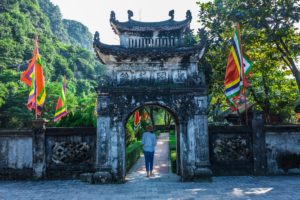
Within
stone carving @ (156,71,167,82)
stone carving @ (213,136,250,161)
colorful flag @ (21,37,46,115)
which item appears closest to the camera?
stone carving @ (213,136,250,161)

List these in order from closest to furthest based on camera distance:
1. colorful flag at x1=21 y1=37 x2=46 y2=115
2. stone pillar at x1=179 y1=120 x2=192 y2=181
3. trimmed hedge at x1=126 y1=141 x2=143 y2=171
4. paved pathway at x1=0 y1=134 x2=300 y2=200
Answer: paved pathway at x1=0 y1=134 x2=300 y2=200 < stone pillar at x1=179 y1=120 x2=192 y2=181 < colorful flag at x1=21 y1=37 x2=46 y2=115 < trimmed hedge at x1=126 y1=141 x2=143 y2=171

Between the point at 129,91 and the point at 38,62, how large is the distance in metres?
5.12

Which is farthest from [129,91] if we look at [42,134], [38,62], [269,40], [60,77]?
[60,77]

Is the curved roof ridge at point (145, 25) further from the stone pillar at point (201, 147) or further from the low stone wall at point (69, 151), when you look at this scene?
the low stone wall at point (69, 151)

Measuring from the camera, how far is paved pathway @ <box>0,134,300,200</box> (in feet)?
26.3

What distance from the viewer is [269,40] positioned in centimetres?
1274

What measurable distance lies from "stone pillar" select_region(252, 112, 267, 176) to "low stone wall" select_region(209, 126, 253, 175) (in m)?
0.17

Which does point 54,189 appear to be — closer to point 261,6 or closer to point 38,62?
point 38,62

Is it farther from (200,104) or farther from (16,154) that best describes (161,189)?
(16,154)

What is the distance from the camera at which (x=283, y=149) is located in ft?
36.6

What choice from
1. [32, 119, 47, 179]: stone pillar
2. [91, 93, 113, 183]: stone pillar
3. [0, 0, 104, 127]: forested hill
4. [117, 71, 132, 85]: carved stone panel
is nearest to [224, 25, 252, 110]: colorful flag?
[117, 71, 132, 85]: carved stone panel

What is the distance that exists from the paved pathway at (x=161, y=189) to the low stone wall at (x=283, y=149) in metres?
0.57

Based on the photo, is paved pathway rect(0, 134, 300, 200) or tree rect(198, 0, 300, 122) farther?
tree rect(198, 0, 300, 122)

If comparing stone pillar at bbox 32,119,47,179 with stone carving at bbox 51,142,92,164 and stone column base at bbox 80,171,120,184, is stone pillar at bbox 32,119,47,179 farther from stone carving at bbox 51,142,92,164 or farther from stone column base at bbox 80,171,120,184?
stone column base at bbox 80,171,120,184
